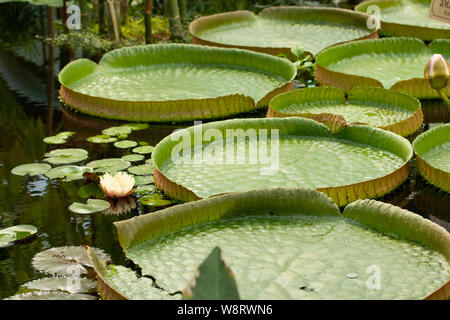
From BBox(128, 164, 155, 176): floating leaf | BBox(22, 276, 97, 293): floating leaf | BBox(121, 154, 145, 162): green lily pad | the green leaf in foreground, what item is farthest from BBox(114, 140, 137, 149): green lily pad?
the green leaf in foreground

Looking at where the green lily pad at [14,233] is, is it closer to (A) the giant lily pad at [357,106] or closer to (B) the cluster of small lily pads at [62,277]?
(B) the cluster of small lily pads at [62,277]

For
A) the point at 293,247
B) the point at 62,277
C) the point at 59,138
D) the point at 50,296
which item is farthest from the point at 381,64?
the point at 50,296

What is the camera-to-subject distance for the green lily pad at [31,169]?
3340mm

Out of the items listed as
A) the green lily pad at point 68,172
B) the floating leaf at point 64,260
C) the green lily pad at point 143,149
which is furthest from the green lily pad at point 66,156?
the floating leaf at point 64,260

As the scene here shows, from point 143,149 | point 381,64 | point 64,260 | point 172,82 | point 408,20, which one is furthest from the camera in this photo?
point 408,20

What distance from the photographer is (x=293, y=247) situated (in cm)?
251

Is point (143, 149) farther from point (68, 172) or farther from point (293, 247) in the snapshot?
point (293, 247)

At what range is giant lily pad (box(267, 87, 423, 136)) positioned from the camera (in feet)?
12.5

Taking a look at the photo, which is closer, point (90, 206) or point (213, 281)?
point (213, 281)

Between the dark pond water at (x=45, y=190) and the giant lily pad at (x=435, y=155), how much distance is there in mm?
50

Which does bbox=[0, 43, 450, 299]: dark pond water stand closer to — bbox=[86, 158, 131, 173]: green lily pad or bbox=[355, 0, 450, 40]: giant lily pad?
bbox=[86, 158, 131, 173]: green lily pad

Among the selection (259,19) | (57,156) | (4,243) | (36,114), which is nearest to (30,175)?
(57,156)

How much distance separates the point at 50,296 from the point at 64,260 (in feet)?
Result: 0.82

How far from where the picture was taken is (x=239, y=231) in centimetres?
263
